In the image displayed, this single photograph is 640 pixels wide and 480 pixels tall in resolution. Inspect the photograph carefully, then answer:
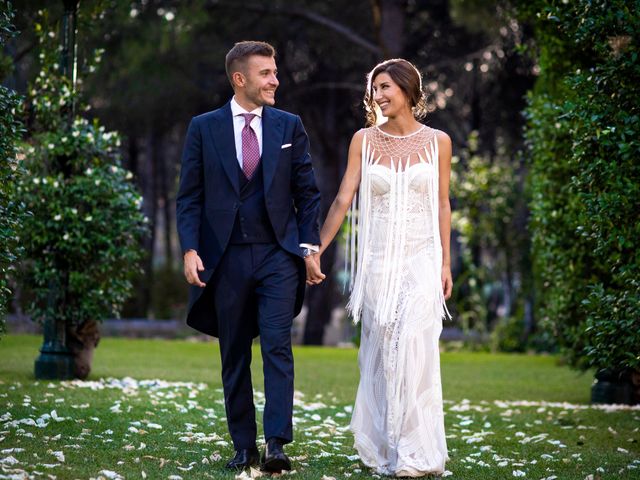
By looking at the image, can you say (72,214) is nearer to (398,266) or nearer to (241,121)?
(241,121)

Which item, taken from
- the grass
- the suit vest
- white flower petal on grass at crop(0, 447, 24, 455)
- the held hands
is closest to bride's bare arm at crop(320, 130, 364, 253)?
the suit vest

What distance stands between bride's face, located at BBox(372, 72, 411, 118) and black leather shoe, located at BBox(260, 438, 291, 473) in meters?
1.84

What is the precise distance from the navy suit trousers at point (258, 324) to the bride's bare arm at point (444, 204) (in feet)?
2.79

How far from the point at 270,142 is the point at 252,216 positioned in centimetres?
40

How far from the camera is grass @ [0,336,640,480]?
222 inches

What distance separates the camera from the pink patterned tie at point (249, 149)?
17.9 ft

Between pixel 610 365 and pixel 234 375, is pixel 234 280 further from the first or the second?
pixel 610 365

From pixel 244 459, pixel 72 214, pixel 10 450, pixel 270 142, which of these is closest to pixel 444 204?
pixel 270 142

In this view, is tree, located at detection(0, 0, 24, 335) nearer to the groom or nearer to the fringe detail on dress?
the groom

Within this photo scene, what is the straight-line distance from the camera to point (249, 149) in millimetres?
5480

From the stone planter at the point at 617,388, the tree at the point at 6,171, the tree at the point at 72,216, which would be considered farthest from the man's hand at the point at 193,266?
the stone planter at the point at 617,388

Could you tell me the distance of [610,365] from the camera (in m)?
6.88

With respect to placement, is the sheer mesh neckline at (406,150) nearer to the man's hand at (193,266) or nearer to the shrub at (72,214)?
the man's hand at (193,266)

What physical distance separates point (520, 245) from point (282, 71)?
5.65 meters
